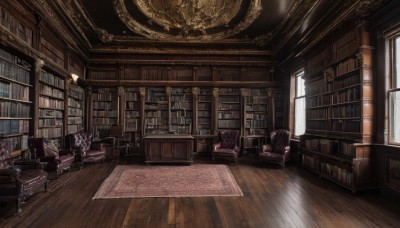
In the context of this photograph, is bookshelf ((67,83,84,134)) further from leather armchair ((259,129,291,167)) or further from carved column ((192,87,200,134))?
leather armchair ((259,129,291,167))

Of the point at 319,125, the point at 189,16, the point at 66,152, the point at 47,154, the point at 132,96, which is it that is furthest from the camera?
the point at 132,96

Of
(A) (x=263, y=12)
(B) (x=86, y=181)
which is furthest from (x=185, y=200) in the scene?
(A) (x=263, y=12)

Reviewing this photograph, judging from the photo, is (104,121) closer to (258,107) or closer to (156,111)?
(156,111)

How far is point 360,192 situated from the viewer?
4.13 meters

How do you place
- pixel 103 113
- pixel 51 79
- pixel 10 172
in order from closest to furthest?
pixel 10 172, pixel 51 79, pixel 103 113

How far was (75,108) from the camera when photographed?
23.5ft

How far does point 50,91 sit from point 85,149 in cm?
177

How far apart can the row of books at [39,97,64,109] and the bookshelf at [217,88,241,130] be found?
4.72 meters

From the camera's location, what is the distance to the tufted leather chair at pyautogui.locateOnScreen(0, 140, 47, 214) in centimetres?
315

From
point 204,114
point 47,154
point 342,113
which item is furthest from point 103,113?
point 342,113

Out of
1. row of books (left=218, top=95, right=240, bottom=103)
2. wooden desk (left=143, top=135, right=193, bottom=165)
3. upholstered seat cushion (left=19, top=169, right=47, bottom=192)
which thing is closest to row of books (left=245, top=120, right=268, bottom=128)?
row of books (left=218, top=95, right=240, bottom=103)

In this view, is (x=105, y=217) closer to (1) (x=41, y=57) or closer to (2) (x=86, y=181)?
(2) (x=86, y=181)

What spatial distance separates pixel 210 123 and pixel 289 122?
99.9 inches

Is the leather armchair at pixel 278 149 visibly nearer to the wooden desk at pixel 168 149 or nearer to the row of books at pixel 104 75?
the wooden desk at pixel 168 149
